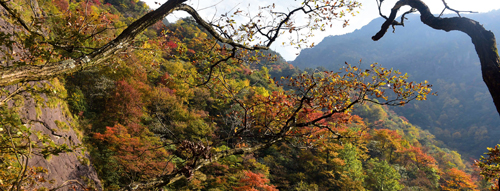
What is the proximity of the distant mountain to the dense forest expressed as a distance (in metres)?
21.2

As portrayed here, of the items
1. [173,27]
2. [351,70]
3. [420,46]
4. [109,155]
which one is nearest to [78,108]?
[109,155]

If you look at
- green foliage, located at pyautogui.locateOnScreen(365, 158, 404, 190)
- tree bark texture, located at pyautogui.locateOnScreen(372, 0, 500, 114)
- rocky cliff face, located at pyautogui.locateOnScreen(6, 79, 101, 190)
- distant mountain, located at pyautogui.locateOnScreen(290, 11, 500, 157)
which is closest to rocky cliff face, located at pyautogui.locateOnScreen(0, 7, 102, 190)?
rocky cliff face, located at pyautogui.locateOnScreen(6, 79, 101, 190)

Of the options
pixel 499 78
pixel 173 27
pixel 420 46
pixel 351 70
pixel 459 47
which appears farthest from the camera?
pixel 420 46

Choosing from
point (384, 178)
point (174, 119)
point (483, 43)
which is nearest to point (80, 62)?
point (483, 43)

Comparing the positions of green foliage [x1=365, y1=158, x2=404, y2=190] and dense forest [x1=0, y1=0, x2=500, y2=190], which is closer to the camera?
dense forest [x1=0, y1=0, x2=500, y2=190]

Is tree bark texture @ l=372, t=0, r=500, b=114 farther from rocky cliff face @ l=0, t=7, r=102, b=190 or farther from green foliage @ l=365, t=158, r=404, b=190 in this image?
green foliage @ l=365, t=158, r=404, b=190

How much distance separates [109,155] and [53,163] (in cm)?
339

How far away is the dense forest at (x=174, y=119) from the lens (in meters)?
2.16

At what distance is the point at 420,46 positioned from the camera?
427 ft

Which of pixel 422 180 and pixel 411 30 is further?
pixel 411 30

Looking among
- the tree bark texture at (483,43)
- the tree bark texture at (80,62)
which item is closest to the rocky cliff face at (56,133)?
the tree bark texture at (80,62)

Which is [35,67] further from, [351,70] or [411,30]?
[411,30]

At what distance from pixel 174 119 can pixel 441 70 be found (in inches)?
5279

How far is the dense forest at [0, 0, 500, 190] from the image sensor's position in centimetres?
216
